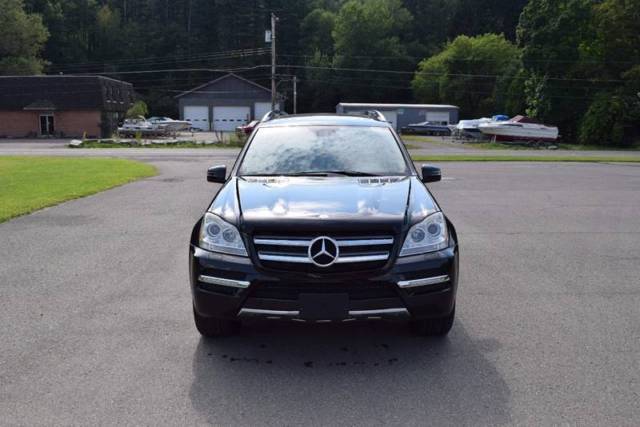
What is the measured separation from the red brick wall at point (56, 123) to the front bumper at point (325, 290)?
6242 centimetres

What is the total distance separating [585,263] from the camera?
744 cm

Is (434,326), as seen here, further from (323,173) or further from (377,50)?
(377,50)

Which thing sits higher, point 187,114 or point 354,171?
point 354,171

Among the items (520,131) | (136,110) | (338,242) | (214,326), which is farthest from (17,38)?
(338,242)

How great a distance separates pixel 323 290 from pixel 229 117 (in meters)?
75.8

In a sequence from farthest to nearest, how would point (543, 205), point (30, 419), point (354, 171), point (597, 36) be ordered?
point (597, 36) → point (543, 205) → point (354, 171) → point (30, 419)

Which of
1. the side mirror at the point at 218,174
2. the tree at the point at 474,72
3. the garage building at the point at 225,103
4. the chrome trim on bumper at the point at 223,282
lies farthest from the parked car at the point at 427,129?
the chrome trim on bumper at the point at 223,282

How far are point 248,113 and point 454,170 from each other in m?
58.2

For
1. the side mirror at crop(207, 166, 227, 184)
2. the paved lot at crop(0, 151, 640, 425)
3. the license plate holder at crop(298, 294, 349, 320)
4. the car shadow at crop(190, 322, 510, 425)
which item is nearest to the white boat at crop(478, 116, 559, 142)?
the paved lot at crop(0, 151, 640, 425)

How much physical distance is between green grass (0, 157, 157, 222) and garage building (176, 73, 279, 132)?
55.4 metres

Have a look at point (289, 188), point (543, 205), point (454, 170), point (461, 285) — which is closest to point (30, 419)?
point (289, 188)

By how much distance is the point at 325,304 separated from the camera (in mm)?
4055

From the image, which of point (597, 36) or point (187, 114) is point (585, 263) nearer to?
point (597, 36)

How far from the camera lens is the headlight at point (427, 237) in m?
4.23
